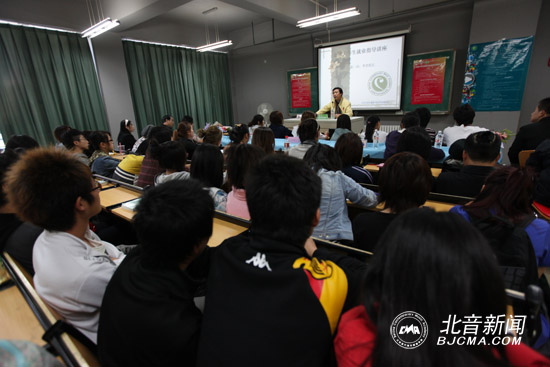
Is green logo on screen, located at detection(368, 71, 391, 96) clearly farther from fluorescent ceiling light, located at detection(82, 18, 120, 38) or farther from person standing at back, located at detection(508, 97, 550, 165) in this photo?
fluorescent ceiling light, located at detection(82, 18, 120, 38)

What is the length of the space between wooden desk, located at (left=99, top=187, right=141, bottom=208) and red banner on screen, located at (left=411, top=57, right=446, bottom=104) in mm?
5383

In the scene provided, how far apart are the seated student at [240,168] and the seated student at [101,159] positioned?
2149 mm

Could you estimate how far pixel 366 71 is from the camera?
5.77m

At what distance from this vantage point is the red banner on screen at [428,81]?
16.2ft

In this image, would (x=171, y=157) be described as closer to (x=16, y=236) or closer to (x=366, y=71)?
(x=16, y=236)

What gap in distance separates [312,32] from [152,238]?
22.6ft

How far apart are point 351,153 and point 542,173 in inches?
53.5

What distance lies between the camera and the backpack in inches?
36.9

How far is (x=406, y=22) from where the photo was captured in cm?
511

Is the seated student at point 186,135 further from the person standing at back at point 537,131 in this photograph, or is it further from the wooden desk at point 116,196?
the person standing at back at point 537,131

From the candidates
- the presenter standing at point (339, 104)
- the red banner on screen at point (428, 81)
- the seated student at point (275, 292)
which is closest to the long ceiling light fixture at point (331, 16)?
the presenter standing at point (339, 104)

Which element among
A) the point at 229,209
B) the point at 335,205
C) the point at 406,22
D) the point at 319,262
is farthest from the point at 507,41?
the point at 319,262

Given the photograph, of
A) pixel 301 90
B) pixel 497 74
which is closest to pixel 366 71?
pixel 301 90

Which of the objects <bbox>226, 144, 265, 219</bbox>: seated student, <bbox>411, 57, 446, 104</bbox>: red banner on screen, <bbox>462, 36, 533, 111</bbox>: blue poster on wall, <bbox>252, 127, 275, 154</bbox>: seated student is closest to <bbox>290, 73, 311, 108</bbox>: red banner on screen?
<bbox>411, 57, 446, 104</bbox>: red banner on screen
